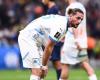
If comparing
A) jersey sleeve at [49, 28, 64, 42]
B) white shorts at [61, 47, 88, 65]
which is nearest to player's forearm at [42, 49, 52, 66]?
jersey sleeve at [49, 28, 64, 42]

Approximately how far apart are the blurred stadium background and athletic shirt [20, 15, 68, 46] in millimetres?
9151

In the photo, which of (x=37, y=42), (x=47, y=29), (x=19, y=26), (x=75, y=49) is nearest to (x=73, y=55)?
(x=75, y=49)

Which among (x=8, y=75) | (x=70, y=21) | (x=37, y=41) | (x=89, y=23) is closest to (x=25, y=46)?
(x=37, y=41)

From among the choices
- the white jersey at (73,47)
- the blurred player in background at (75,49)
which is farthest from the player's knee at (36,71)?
the white jersey at (73,47)

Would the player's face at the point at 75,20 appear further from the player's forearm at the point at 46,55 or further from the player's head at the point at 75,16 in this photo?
the player's forearm at the point at 46,55

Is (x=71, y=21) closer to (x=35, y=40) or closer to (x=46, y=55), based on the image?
(x=46, y=55)

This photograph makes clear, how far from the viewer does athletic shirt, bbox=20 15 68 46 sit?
1001 centimetres

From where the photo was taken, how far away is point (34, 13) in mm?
23219

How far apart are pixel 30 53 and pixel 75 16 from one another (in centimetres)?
102

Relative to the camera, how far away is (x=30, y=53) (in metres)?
10.6

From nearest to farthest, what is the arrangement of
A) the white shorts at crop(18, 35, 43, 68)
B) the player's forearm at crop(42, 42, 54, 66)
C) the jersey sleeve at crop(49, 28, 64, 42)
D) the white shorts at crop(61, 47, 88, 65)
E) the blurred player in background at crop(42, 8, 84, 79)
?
the jersey sleeve at crop(49, 28, 64, 42) < the player's forearm at crop(42, 42, 54, 66) < the blurred player in background at crop(42, 8, 84, 79) < the white shorts at crop(18, 35, 43, 68) < the white shorts at crop(61, 47, 88, 65)

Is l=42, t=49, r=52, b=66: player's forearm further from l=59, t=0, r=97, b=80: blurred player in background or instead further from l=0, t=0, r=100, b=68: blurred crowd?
l=0, t=0, r=100, b=68: blurred crowd

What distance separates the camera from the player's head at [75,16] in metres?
10.2

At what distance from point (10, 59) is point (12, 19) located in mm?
2729
